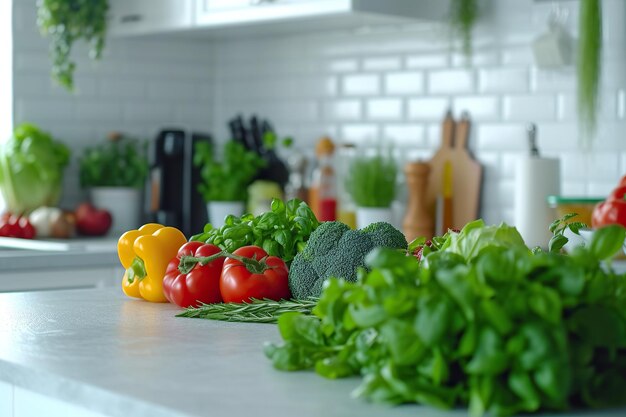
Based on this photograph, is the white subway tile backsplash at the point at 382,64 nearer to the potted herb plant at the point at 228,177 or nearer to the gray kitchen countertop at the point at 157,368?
the potted herb plant at the point at 228,177

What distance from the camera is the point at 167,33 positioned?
4832 mm

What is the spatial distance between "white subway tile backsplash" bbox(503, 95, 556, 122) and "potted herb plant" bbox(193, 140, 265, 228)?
3.80ft

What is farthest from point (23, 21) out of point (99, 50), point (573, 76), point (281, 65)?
point (573, 76)

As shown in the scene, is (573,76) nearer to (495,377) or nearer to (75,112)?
(75,112)

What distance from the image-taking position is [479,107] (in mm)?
3961

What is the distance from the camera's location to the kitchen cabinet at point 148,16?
4.39 metres

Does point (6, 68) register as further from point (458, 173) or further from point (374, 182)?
point (458, 173)

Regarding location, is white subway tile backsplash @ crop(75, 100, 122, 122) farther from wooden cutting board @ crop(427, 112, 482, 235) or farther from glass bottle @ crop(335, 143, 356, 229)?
wooden cutting board @ crop(427, 112, 482, 235)

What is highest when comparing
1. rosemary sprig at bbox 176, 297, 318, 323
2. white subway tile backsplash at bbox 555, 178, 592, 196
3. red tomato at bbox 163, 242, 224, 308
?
white subway tile backsplash at bbox 555, 178, 592, 196

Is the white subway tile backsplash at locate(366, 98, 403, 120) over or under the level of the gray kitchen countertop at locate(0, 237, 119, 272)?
over

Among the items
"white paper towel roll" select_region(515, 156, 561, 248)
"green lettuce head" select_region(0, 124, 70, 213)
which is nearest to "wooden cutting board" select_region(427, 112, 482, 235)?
"white paper towel roll" select_region(515, 156, 561, 248)

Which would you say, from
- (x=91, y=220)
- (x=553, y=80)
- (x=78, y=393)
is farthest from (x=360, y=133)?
(x=78, y=393)

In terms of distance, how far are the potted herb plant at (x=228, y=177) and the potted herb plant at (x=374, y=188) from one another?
59 centimetres

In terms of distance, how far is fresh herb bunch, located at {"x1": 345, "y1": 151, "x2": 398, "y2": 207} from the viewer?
160 inches
